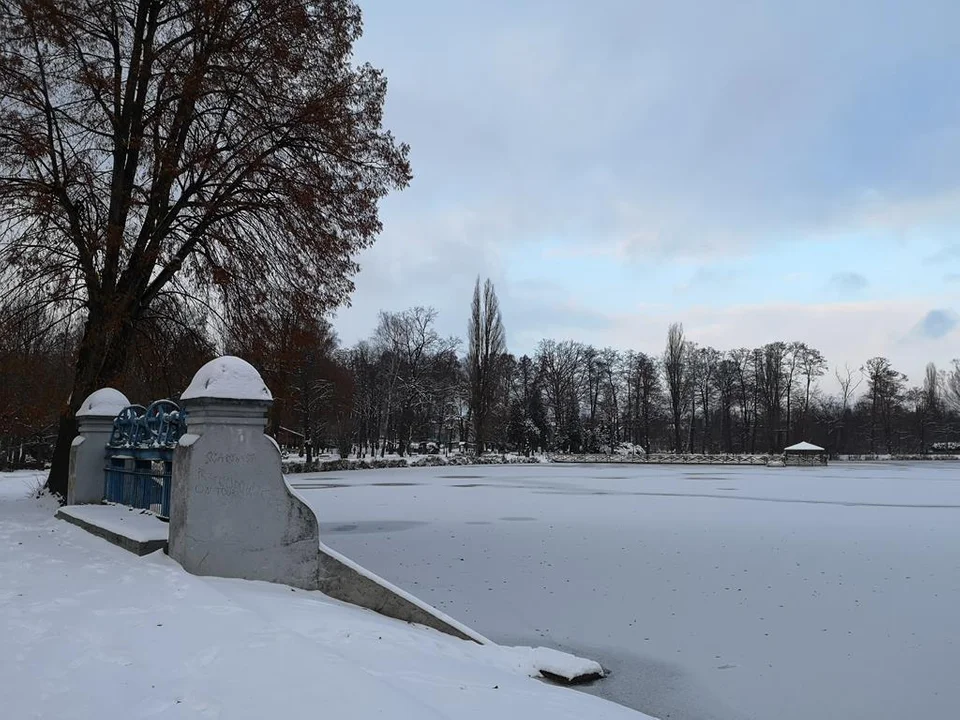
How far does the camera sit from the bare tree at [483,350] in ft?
182

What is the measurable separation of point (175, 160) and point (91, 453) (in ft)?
15.7

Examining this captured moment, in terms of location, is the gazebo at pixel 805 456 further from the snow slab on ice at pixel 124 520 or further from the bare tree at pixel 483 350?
the snow slab on ice at pixel 124 520

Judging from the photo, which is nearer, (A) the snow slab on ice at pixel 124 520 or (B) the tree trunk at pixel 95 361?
(A) the snow slab on ice at pixel 124 520

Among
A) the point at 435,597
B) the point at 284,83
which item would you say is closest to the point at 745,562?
the point at 435,597

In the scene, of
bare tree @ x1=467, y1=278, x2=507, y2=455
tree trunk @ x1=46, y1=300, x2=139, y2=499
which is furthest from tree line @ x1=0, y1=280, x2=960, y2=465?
tree trunk @ x1=46, y1=300, x2=139, y2=499

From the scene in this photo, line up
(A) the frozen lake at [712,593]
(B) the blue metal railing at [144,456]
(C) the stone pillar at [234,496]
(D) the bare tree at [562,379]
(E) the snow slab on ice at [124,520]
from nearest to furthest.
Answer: (A) the frozen lake at [712,593] < (C) the stone pillar at [234,496] < (E) the snow slab on ice at [124,520] < (B) the blue metal railing at [144,456] < (D) the bare tree at [562,379]

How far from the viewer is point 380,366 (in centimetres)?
6359

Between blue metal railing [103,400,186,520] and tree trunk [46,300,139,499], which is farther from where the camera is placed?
tree trunk [46,300,139,499]

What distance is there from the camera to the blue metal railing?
7562mm

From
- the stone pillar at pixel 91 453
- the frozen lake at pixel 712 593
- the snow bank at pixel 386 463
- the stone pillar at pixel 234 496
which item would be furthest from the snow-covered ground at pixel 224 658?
the snow bank at pixel 386 463

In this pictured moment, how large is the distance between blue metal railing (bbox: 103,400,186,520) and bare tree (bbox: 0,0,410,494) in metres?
2.78

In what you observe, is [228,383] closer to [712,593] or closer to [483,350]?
[712,593]

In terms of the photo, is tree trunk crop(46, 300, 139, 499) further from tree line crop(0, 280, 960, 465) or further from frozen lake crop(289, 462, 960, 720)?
tree line crop(0, 280, 960, 465)

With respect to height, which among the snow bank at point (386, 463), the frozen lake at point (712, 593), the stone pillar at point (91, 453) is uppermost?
the stone pillar at point (91, 453)
